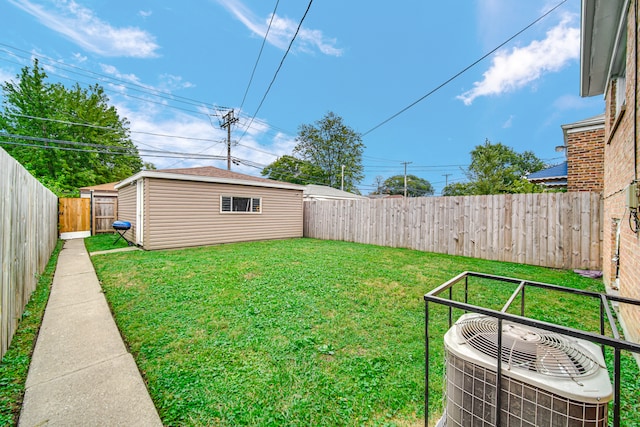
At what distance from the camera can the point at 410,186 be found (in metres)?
52.4

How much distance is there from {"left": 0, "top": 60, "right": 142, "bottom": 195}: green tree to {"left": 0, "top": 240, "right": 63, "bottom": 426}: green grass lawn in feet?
55.0

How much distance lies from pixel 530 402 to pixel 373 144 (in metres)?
30.9

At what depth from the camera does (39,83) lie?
18.3m

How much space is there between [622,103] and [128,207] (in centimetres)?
1347

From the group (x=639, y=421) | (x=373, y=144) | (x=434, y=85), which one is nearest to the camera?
(x=639, y=421)

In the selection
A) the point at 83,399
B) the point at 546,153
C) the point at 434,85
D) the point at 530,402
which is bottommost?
the point at 83,399

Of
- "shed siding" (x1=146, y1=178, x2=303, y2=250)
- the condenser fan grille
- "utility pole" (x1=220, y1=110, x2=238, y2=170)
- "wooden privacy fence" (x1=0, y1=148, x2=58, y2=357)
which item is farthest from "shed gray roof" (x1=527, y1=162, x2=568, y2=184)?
"utility pole" (x1=220, y1=110, x2=238, y2=170)

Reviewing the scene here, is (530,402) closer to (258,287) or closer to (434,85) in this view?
(258,287)

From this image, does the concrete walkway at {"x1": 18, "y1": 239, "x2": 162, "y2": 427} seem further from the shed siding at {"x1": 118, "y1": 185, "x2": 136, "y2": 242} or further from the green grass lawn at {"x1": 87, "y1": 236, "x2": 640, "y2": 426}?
the shed siding at {"x1": 118, "y1": 185, "x2": 136, "y2": 242}

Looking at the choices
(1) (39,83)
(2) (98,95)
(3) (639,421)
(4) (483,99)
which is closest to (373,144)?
(4) (483,99)

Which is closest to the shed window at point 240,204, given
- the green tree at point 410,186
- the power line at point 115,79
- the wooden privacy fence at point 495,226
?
the wooden privacy fence at point 495,226

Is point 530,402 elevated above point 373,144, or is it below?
below

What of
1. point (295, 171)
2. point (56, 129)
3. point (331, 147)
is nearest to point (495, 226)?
point (331, 147)

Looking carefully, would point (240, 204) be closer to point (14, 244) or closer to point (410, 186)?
point (14, 244)
